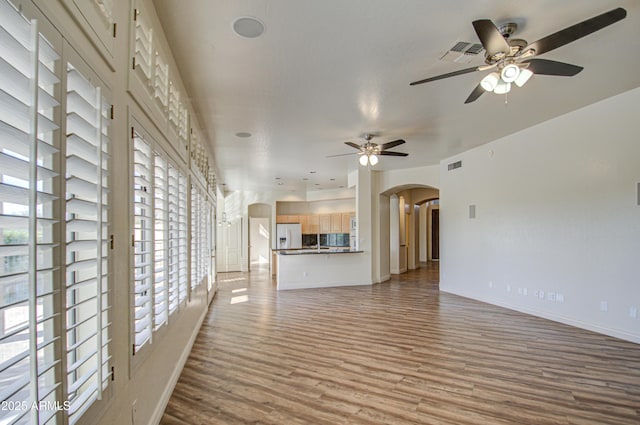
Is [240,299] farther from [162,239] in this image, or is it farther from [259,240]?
[259,240]

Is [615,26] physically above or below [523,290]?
above

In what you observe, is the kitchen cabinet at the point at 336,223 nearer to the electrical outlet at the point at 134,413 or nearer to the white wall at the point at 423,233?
the white wall at the point at 423,233

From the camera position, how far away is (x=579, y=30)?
7.06ft

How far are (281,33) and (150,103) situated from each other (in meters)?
1.26

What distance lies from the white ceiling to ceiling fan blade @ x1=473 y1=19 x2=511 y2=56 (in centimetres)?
27

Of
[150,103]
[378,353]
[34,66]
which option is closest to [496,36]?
[150,103]

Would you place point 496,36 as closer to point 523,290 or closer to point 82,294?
point 82,294

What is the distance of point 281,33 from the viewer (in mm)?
2689

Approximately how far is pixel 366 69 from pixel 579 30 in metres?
1.73

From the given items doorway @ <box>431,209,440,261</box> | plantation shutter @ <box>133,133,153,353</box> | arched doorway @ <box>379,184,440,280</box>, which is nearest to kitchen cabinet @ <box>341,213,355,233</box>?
arched doorway @ <box>379,184,440,280</box>

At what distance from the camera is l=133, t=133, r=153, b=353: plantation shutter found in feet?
6.15

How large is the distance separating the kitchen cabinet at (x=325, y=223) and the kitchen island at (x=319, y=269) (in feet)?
11.8

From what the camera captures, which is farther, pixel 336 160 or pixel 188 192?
pixel 336 160

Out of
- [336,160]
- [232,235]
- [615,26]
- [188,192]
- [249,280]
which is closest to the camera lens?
[615,26]
